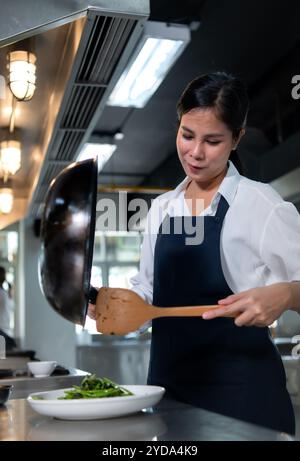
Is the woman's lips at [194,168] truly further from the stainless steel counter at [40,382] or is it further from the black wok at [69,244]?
the stainless steel counter at [40,382]

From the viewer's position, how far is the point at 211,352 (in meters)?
1.45

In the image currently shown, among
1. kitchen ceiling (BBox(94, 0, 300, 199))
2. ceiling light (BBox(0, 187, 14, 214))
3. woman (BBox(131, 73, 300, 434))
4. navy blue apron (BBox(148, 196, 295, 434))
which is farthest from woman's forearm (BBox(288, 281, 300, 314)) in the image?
ceiling light (BBox(0, 187, 14, 214))

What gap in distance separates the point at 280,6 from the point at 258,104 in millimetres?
1453

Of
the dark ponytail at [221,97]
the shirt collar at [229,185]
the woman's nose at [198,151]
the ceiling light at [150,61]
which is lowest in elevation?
the shirt collar at [229,185]

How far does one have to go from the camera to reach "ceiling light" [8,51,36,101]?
99.5 inches

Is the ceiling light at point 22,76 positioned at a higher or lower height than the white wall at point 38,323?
higher

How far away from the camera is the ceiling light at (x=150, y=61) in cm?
306

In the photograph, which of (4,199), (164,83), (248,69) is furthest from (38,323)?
(248,69)

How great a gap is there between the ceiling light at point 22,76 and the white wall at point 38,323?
477 centimetres

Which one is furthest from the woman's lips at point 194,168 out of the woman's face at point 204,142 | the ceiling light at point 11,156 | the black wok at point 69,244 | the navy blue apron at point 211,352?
the ceiling light at point 11,156

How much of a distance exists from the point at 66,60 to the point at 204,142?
1488 mm

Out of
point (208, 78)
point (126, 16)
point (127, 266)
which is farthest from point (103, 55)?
point (127, 266)

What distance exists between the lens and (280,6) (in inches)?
159

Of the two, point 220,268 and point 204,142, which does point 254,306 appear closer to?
point 220,268
